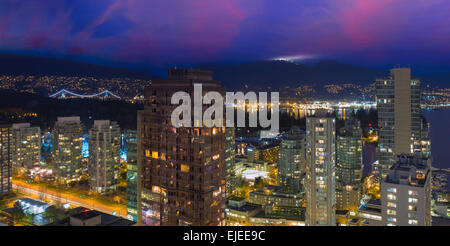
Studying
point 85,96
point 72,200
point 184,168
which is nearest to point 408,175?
point 184,168

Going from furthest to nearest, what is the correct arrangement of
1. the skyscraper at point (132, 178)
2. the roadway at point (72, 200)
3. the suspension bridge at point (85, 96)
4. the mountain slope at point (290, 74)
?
1. the mountain slope at point (290, 74)
2. the suspension bridge at point (85, 96)
3. the roadway at point (72, 200)
4. the skyscraper at point (132, 178)

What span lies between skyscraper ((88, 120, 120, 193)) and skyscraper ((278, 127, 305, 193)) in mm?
8006

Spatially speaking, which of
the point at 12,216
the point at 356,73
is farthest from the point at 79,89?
the point at 356,73

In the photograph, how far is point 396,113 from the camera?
49.7 feet

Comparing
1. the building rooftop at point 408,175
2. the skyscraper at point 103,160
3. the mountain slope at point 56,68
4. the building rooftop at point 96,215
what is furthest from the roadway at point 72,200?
the mountain slope at point 56,68

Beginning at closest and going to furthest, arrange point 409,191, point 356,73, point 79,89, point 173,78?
point 409,191
point 173,78
point 79,89
point 356,73

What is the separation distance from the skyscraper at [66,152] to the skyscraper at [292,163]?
34.2 ft

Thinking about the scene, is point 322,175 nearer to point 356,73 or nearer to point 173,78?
point 173,78

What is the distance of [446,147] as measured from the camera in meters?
25.0

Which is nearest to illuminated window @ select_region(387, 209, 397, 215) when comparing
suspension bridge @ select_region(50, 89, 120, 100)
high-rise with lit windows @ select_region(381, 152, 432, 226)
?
high-rise with lit windows @ select_region(381, 152, 432, 226)

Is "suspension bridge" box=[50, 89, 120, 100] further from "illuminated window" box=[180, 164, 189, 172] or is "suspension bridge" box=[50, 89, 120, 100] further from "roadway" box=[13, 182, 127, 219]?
"illuminated window" box=[180, 164, 189, 172]

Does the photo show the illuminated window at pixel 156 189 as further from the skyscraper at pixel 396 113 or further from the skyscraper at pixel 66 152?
the skyscraper at pixel 396 113

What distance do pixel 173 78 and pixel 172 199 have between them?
2.60m

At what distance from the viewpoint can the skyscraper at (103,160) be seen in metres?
15.7
